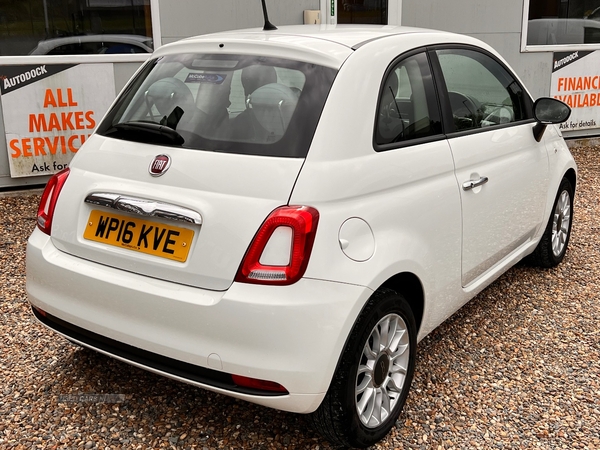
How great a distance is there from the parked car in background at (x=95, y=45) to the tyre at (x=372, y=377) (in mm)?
5408

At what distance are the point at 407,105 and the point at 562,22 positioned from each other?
7.86 meters

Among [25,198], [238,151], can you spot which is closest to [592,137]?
[25,198]

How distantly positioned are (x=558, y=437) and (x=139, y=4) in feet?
20.0

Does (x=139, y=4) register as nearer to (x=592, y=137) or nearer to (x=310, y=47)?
(x=310, y=47)

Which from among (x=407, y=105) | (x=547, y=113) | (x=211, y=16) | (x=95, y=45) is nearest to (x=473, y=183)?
(x=407, y=105)

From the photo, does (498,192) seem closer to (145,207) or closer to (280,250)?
(280,250)

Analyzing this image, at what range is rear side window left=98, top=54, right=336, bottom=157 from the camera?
2.59 m

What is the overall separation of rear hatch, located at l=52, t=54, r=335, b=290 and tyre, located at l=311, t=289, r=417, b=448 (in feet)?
1.93

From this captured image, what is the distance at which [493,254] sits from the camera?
368 cm

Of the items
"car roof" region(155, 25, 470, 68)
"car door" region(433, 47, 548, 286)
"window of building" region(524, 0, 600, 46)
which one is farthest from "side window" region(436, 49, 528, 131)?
"window of building" region(524, 0, 600, 46)

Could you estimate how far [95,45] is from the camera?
7035 mm

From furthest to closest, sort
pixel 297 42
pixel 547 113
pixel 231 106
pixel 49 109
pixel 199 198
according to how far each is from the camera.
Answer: pixel 49 109 < pixel 547 113 < pixel 297 42 < pixel 231 106 < pixel 199 198

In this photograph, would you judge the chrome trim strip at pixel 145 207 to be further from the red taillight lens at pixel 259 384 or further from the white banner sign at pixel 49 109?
the white banner sign at pixel 49 109

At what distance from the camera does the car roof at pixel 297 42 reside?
109 inches
